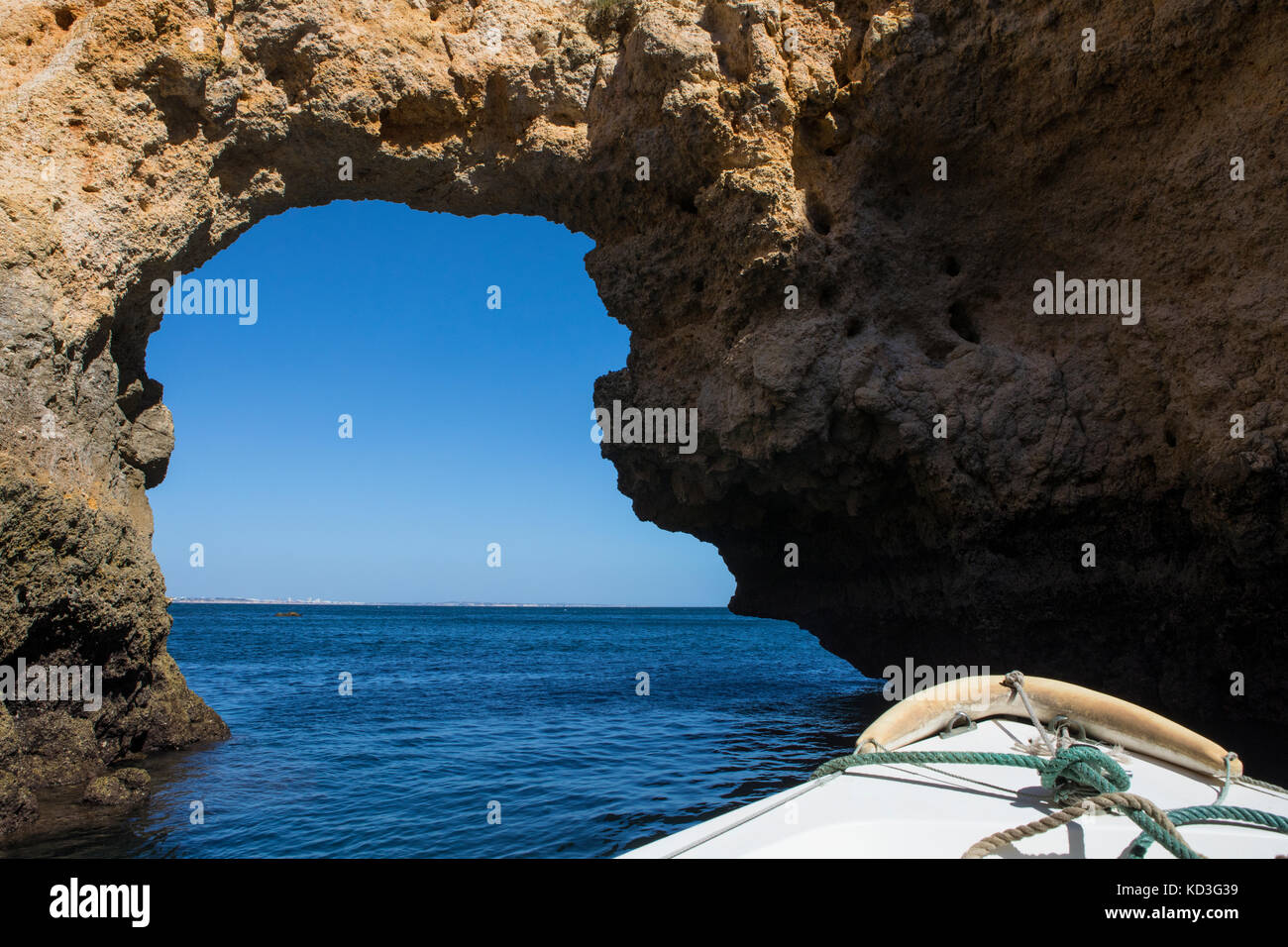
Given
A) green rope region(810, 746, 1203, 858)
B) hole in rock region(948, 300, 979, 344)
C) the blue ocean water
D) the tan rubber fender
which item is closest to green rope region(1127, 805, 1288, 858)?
green rope region(810, 746, 1203, 858)

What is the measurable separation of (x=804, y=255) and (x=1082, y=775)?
8.70 meters

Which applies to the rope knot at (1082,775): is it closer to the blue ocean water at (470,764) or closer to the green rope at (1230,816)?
the green rope at (1230,816)

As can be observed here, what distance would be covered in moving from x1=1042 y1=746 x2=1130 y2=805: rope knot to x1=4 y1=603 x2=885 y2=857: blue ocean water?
169 inches

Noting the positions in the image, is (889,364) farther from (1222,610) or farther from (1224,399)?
(1222,610)

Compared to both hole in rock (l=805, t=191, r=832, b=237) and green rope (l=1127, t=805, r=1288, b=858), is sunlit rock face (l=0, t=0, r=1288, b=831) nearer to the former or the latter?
hole in rock (l=805, t=191, r=832, b=237)

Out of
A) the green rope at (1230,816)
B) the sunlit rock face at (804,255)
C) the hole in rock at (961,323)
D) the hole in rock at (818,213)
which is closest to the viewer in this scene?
the green rope at (1230,816)

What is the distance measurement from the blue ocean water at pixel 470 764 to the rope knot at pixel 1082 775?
169 inches

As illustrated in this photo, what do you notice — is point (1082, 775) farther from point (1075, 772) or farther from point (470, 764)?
point (470, 764)

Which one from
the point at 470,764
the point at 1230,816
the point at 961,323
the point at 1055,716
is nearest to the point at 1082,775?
the point at 1230,816

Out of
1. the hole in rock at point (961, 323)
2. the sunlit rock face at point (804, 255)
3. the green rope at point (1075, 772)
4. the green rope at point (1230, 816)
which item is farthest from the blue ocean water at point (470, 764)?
the hole in rock at point (961, 323)

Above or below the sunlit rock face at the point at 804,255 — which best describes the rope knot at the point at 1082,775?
below

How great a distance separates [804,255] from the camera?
10.8 m

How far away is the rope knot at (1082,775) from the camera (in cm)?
320
